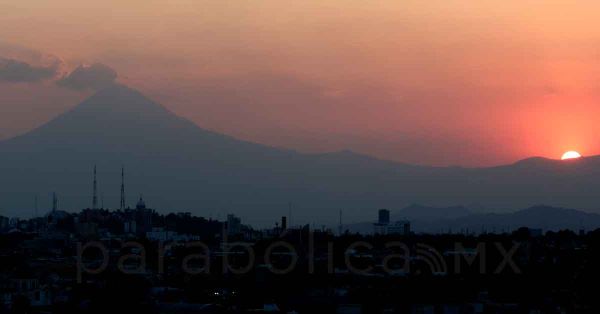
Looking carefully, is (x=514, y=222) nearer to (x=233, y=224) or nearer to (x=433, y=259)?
(x=233, y=224)

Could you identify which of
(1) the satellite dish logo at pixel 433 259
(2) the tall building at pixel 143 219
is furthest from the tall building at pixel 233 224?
(1) the satellite dish logo at pixel 433 259

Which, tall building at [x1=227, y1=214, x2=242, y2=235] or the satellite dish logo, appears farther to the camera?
tall building at [x1=227, y1=214, x2=242, y2=235]

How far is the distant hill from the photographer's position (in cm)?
8538

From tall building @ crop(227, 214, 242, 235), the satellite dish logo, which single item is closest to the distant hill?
tall building @ crop(227, 214, 242, 235)

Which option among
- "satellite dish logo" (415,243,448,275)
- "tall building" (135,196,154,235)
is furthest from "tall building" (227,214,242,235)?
"satellite dish logo" (415,243,448,275)

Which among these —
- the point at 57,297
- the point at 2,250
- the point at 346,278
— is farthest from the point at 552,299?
the point at 2,250

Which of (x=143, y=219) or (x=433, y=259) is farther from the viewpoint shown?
(x=143, y=219)

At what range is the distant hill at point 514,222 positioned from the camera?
85.4 metres

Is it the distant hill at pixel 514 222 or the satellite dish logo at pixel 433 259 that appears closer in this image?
the satellite dish logo at pixel 433 259

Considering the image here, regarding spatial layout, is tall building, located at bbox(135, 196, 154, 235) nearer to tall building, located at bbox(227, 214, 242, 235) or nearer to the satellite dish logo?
tall building, located at bbox(227, 214, 242, 235)

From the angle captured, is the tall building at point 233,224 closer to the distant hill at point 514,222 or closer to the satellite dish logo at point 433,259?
the distant hill at point 514,222


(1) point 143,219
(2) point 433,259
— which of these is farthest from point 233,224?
(2) point 433,259

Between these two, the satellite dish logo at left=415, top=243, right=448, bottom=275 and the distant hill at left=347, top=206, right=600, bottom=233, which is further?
the distant hill at left=347, top=206, right=600, bottom=233

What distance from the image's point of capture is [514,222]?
90.6 m
